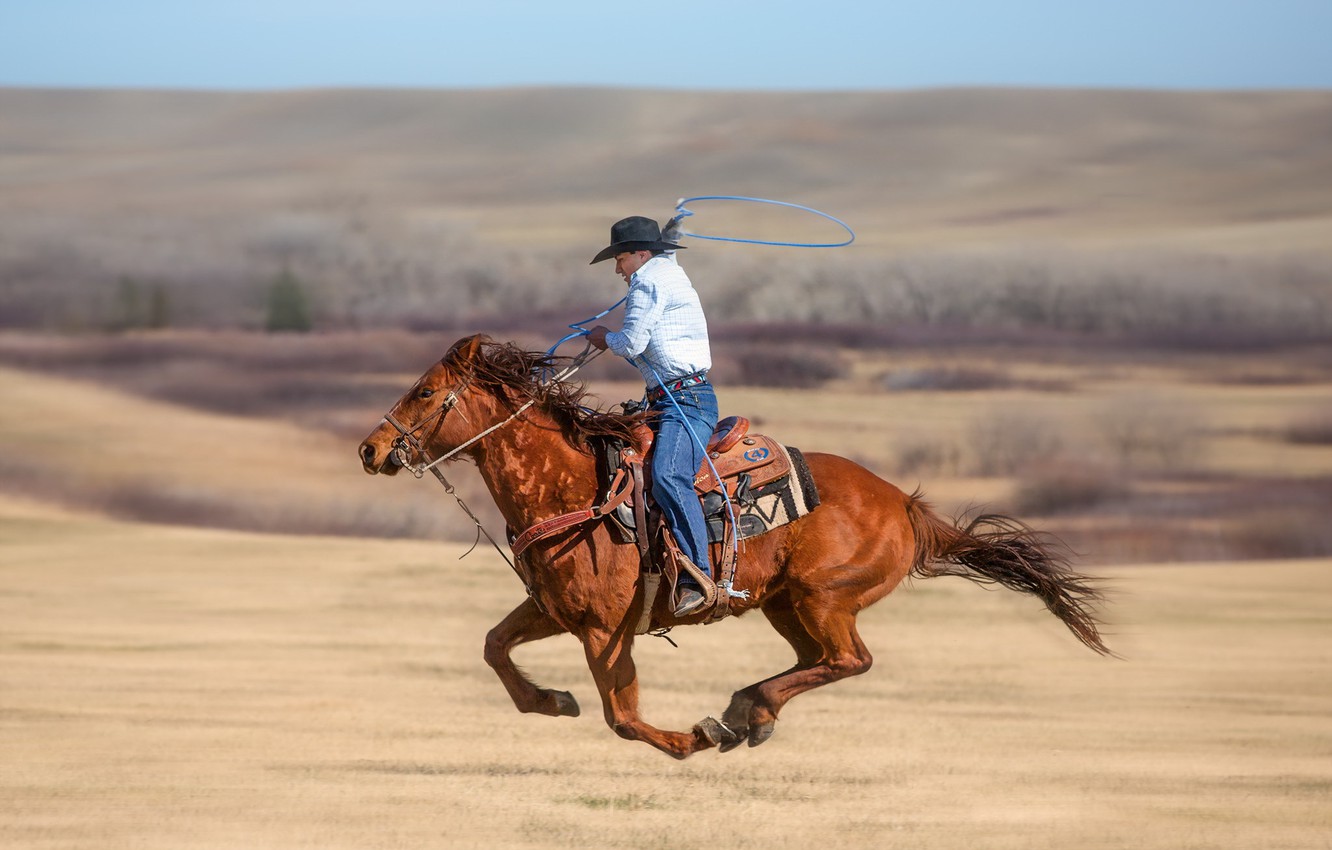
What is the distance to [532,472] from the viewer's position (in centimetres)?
806

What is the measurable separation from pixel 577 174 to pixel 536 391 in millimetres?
39090

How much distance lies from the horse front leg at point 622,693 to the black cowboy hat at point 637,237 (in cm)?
184

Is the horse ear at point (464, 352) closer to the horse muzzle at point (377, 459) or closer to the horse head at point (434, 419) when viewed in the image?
the horse head at point (434, 419)

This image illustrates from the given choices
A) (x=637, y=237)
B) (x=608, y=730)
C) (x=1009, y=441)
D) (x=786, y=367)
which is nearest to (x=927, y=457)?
(x=1009, y=441)

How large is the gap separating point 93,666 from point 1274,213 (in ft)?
106

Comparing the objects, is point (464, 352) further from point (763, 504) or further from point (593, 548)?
point (763, 504)

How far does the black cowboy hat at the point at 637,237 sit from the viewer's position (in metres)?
7.90

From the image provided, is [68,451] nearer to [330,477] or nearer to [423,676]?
[330,477]

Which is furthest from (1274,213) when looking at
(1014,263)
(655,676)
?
(655,676)

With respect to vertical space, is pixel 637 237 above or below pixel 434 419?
above

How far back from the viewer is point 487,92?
5491 cm

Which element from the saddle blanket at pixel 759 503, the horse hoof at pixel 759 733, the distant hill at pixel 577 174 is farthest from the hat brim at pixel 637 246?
the distant hill at pixel 577 174

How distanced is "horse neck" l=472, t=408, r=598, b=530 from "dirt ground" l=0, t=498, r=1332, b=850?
2993 millimetres

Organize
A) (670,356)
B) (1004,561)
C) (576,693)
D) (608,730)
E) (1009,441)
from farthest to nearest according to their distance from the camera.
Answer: (1009,441) < (576,693) < (608,730) < (1004,561) < (670,356)
